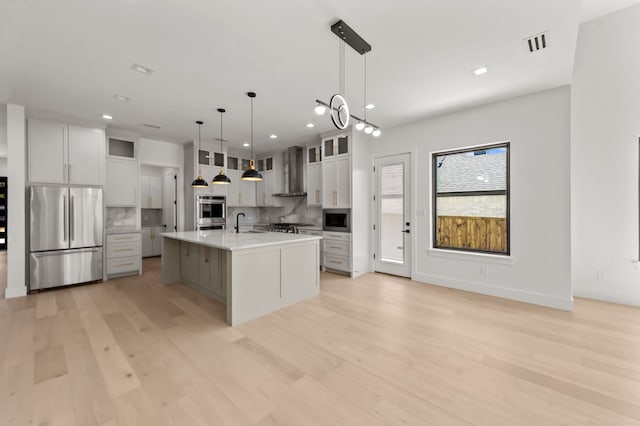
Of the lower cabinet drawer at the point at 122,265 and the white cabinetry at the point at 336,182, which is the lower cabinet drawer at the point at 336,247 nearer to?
the white cabinetry at the point at 336,182

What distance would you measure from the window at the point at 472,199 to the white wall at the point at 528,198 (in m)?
0.18

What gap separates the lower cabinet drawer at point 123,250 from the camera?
4969mm

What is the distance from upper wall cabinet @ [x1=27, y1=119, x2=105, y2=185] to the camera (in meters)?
4.21

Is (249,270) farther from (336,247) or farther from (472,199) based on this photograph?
(472,199)

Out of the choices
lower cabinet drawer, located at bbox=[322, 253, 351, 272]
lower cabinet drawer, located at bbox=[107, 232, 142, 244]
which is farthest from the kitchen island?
lower cabinet drawer, located at bbox=[322, 253, 351, 272]

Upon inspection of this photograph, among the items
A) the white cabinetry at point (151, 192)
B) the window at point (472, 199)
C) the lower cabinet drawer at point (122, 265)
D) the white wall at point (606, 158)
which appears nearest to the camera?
the white wall at point (606, 158)

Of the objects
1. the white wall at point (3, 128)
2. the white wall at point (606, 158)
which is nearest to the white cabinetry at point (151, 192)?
the white wall at point (3, 128)

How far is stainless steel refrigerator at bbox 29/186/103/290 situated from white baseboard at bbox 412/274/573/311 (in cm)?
567

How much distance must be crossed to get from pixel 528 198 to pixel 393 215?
210 centimetres

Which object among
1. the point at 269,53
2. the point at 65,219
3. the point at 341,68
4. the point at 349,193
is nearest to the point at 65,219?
the point at 65,219

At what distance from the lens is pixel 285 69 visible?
2951 mm

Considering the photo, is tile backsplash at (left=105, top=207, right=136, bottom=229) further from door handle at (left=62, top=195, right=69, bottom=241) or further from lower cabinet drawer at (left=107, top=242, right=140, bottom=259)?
door handle at (left=62, top=195, right=69, bottom=241)

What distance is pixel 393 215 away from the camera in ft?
17.1

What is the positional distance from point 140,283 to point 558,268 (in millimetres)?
6354
